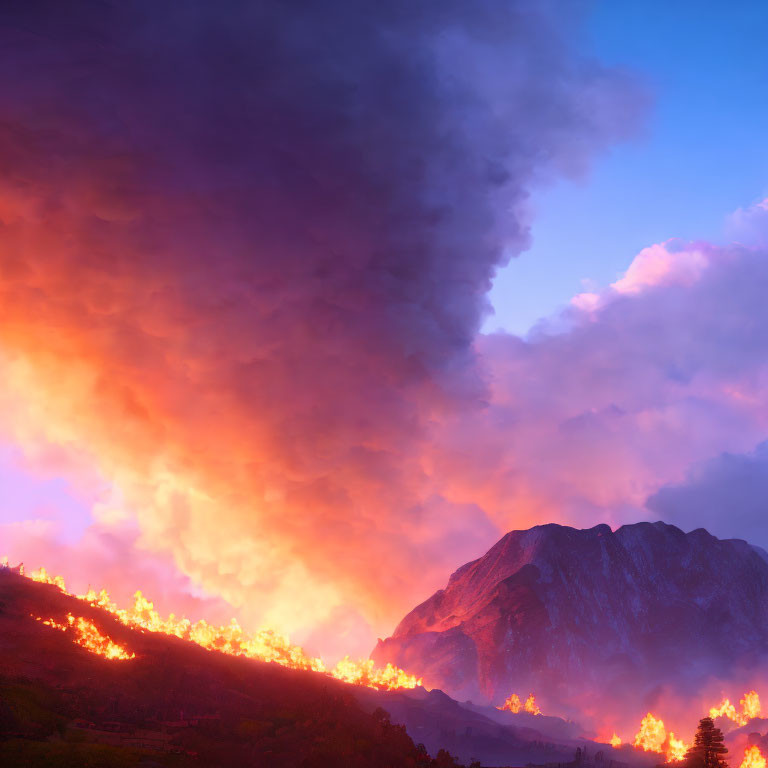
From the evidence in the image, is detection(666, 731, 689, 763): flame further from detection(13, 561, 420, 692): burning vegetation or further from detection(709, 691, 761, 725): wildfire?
detection(13, 561, 420, 692): burning vegetation

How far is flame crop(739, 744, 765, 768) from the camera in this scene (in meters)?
92.1

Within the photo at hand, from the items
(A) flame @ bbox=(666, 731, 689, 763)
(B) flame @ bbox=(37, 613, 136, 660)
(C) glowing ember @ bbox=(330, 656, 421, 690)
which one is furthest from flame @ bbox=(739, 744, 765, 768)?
(B) flame @ bbox=(37, 613, 136, 660)

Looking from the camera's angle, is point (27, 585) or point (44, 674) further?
point (27, 585)

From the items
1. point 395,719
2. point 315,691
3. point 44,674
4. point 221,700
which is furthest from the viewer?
point 395,719

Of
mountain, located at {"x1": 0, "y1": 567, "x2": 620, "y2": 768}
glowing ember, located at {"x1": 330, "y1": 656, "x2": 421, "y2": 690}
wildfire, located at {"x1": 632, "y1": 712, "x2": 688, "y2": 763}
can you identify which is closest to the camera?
mountain, located at {"x1": 0, "y1": 567, "x2": 620, "y2": 768}

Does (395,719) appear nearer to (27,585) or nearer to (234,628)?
(234,628)

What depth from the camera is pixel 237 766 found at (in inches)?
1545

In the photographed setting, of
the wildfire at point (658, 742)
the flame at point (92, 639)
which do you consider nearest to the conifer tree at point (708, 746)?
the flame at point (92, 639)

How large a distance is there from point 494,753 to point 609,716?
118556mm

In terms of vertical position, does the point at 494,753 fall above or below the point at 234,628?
below

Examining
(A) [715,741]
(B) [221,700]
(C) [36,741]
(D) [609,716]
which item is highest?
A: (D) [609,716]

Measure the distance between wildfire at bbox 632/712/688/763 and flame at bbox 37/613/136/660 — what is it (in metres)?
92.7

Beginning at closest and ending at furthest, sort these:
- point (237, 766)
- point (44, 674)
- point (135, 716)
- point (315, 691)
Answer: point (237, 766), point (135, 716), point (44, 674), point (315, 691)

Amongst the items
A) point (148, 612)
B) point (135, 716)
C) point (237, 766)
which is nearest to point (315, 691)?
point (135, 716)
